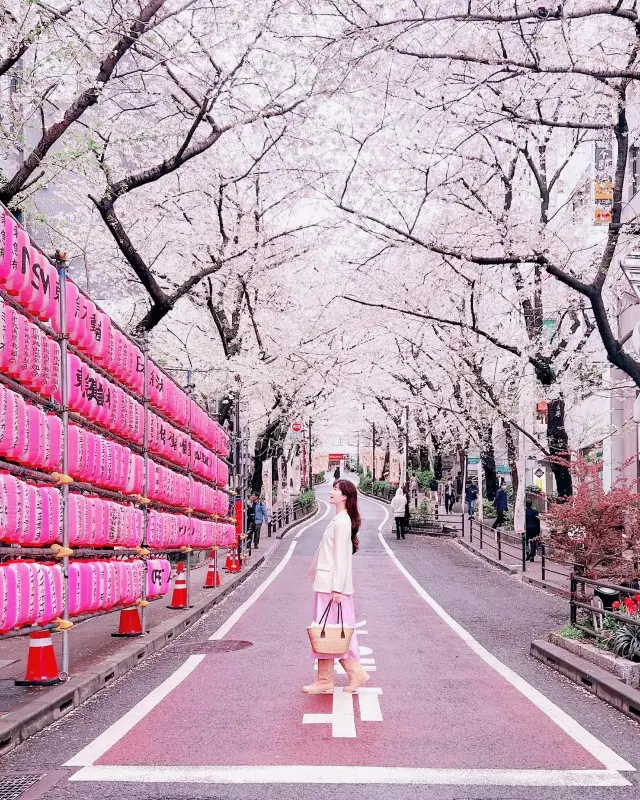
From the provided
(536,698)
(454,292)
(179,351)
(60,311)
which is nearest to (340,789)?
(536,698)

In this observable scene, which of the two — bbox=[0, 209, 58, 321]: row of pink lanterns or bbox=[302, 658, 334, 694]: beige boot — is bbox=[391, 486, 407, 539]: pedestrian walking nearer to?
bbox=[302, 658, 334, 694]: beige boot

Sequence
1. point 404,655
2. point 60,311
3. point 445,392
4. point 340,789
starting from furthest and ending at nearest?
point 445,392 < point 404,655 < point 60,311 < point 340,789

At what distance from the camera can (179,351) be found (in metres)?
30.6

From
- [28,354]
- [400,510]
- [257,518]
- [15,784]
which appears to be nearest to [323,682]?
[15,784]

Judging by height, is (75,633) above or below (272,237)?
below

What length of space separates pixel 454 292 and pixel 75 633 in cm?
1869

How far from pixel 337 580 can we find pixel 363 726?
137cm

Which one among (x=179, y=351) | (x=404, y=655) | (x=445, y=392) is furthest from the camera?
(x=445, y=392)

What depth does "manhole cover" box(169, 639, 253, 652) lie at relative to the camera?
1104cm

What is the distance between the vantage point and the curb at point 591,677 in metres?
7.67

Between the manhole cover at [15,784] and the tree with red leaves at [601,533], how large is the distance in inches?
348

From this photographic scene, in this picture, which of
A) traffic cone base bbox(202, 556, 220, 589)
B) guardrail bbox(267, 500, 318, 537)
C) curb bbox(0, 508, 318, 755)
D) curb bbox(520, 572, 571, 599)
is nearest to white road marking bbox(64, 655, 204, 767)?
curb bbox(0, 508, 318, 755)

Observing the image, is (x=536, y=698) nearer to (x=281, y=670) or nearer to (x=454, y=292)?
(x=281, y=670)

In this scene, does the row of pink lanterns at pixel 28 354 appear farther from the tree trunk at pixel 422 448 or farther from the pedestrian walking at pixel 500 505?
the tree trunk at pixel 422 448
